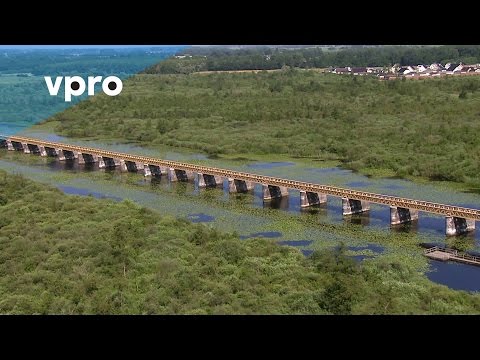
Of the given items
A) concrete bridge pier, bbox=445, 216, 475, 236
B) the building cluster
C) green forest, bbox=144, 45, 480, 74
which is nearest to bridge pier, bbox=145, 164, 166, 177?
concrete bridge pier, bbox=445, 216, 475, 236

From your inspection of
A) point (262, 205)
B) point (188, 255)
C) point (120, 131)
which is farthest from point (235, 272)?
point (120, 131)

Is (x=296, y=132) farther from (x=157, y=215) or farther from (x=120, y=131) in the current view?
(x=157, y=215)

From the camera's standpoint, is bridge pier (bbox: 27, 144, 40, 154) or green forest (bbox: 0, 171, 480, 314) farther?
bridge pier (bbox: 27, 144, 40, 154)

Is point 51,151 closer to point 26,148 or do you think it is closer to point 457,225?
point 26,148

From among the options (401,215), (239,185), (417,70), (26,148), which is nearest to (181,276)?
(401,215)

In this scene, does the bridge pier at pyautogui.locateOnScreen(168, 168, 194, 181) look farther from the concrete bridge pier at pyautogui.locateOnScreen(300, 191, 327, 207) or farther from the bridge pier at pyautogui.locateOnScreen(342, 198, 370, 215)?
the bridge pier at pyautogui.locateOnScreen(342, 198, 370, 215)

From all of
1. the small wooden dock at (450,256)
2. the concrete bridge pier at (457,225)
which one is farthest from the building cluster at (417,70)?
the small wooden dock at (450,256)

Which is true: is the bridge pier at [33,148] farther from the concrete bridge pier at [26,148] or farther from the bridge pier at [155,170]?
the bridge pier at [155,170]
